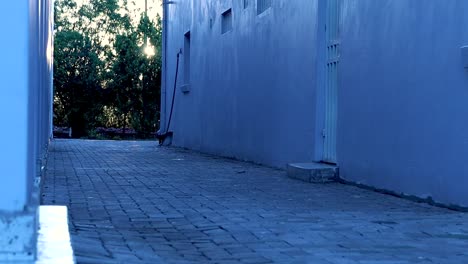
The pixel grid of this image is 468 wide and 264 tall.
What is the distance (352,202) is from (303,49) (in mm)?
4108

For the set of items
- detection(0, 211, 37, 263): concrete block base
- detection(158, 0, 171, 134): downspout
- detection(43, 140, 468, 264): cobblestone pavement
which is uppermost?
detection(158, 0, 171, 134): downspout

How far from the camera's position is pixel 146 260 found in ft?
14.6

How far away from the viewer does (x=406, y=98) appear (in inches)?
315

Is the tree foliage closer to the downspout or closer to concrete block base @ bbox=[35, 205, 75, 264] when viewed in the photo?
the downspout

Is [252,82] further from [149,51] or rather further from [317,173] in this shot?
[149,51]

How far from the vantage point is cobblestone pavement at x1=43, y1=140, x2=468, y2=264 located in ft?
15.3

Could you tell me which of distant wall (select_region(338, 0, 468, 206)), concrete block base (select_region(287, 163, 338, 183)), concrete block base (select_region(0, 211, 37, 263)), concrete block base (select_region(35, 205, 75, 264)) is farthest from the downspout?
concrete block base (select_region(0, 211, 37, 263))

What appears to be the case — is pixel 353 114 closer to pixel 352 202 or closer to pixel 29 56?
pixel 352 202

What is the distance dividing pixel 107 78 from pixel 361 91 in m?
26.1

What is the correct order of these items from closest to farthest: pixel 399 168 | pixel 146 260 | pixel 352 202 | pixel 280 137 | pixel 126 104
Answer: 1. pixel 146 260
2. pixel 352 202
3. pixel 399 168
4. pixel 280 137
5. pixel 126 104

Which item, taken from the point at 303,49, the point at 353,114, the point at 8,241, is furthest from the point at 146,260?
the point at 303,49

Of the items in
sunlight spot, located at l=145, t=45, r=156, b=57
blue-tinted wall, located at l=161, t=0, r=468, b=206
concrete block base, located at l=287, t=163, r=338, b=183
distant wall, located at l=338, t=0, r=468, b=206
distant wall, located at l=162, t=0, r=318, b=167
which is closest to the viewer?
distant wall, located at l=338, t=0, r=468, b=206

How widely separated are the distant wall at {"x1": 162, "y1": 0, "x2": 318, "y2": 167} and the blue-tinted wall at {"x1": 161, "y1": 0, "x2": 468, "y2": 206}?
0.02 m

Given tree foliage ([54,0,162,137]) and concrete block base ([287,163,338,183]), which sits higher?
tree foliage ([54,0,162,137])
